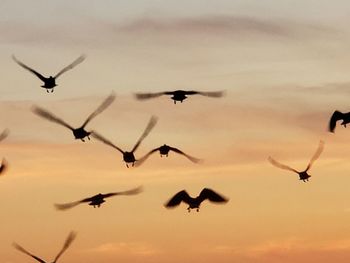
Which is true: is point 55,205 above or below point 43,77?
below

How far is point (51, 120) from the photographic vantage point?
187m

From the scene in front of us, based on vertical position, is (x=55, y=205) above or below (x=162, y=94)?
below

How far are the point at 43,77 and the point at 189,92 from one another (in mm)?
19015

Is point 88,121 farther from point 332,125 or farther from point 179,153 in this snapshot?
point 332,125

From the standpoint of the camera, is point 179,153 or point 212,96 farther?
point 179,153

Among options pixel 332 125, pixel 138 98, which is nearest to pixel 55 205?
pixel 138 98

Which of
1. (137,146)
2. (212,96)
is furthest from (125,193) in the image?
(212,96)

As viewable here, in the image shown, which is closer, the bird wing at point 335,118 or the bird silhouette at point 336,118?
the bird silhouette at point 336,118

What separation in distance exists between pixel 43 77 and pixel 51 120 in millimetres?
13828

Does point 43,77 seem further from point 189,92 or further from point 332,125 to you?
point 332,125

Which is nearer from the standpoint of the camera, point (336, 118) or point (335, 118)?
point (336, 118)

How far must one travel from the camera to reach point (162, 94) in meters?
192

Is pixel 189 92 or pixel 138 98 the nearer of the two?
pixel 138 98

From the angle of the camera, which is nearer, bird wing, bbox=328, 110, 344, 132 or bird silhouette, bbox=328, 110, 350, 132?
bird silhouette, bbox=328, 110, 350, 132
